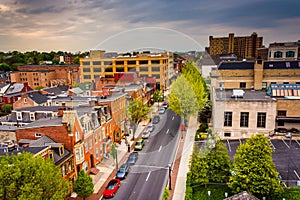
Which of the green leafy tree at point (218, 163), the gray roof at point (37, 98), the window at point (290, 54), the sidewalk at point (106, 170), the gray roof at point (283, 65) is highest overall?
the window at point (290, 54)

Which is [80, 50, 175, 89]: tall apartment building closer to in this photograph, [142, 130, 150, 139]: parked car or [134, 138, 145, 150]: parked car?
[142, 130, 150, 139]: parked car

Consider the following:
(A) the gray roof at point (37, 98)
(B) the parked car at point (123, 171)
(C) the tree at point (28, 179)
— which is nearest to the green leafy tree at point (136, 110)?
(B) the parked car at point (123, 171)

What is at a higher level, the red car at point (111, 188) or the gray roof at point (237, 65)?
the gray roof at point (237, 65)

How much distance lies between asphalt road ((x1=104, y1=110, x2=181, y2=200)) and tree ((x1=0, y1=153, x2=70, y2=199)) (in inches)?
265

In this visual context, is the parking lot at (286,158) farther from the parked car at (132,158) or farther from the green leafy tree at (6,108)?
the green leafy tree at (6,108)

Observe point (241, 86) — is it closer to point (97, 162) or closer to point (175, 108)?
point (175, 108)

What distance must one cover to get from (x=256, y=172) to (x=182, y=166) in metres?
8.23

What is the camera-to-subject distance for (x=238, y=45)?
107312mm

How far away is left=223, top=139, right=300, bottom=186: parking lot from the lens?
17.8 meters

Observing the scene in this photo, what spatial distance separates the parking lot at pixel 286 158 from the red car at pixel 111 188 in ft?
36.0

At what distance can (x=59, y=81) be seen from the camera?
7038cm

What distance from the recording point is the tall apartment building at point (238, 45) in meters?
101

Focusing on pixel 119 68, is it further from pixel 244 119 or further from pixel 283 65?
pixel 244 119

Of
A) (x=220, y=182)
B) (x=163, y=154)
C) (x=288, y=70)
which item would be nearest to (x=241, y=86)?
(x=288, y=70)
